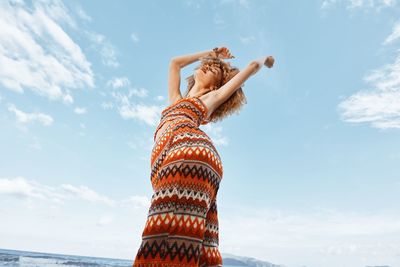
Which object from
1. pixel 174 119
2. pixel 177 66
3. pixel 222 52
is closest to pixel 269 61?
pixel 222 52

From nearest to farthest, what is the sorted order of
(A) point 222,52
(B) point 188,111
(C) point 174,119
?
(C) point 174,119
(B) point 188,111
(A) point 222,52

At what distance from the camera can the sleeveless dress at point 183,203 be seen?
1.83 metres

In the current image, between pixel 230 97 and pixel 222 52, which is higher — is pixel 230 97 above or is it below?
below

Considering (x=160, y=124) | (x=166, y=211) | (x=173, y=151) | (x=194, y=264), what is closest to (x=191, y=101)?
(x=160, y=124)

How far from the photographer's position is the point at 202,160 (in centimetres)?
213

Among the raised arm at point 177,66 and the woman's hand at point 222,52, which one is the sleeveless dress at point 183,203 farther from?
the woman's hand at point 222,52

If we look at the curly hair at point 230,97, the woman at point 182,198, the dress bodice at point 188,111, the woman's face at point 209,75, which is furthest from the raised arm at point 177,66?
the woman at point 182,198

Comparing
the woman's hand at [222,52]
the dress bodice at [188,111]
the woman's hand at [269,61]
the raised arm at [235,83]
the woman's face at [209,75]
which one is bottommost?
the dress bodice at [188,111]

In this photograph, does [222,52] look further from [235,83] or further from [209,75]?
Result: [235,83]

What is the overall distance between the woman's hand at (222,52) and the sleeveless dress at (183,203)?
1.52 m

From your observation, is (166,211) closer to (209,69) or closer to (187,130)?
(187,130)

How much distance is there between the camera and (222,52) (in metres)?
3.78

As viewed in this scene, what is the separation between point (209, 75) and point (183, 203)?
182cm

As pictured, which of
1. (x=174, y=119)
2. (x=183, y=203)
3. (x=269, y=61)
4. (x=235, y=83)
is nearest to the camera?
(x=183, y=203)
